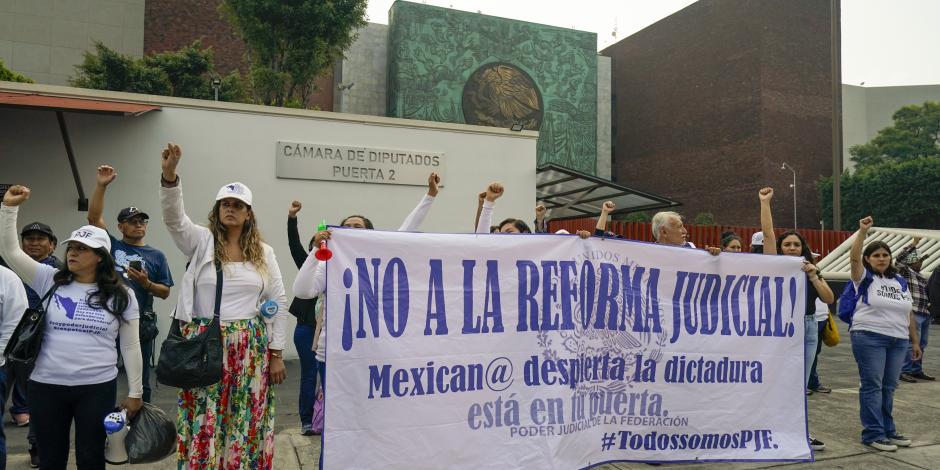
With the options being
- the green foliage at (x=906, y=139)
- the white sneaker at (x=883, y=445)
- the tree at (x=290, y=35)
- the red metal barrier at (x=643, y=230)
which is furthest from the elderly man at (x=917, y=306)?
the green foliage at (x=906, y=139)

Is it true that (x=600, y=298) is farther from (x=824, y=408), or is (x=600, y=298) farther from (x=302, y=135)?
(x=302, y=135)

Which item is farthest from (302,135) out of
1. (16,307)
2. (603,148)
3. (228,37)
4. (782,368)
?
(603,148)

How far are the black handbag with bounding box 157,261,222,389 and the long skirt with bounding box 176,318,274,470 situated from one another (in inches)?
4.2

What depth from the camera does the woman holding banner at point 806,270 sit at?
184 inches

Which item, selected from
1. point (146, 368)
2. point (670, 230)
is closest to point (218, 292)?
point (146, 368)

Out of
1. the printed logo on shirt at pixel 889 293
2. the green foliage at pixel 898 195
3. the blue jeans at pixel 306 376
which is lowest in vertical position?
the blue jeans at pixel 306 376

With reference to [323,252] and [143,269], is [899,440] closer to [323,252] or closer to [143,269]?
[323,252]

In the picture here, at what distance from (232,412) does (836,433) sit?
15.8 ft

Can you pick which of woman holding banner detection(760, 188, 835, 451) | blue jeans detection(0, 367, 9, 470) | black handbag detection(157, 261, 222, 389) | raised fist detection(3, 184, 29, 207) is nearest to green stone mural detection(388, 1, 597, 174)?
woman holding banner detection(760, 188, 835, 451)

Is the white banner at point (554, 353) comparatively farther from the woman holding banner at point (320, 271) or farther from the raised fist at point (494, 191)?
the raised fist at point (494, 191)

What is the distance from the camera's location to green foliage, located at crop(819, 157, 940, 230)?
116ft

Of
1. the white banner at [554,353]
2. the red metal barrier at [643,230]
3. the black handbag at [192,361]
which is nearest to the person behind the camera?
the black handbag at [192,361]

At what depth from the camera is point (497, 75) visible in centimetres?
3747

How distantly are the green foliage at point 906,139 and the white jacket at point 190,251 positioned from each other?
2255 inches
